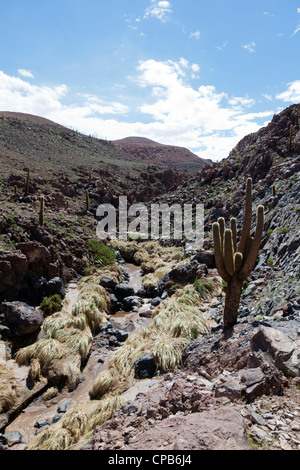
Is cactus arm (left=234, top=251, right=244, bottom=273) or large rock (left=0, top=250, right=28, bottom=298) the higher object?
cactus arm (left=234, top=251, right=244, bottom=273)

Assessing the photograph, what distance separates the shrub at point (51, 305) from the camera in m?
10.0

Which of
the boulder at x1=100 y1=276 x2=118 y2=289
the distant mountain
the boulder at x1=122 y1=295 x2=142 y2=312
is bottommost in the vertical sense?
the boulder at x1=122 y1=295 x2=142 y2=312

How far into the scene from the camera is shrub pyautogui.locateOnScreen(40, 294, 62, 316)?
1002 centimetres

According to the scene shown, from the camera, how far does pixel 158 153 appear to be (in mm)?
92125

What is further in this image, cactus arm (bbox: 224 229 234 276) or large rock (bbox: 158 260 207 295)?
large rock (bbox: 158 260 207 295)

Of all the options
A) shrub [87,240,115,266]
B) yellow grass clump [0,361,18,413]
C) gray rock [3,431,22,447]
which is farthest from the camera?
shrub [87,240,115,266]

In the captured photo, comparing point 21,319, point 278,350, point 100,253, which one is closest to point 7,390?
point 21,319

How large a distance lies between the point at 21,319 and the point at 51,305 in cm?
149

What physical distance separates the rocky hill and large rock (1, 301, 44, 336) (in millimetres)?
42

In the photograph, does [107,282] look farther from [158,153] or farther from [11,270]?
[158,153]

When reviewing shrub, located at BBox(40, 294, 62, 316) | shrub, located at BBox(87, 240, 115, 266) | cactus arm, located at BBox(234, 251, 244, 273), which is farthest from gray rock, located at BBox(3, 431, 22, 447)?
shrub, located at BBox(87, 240, 115, 266)

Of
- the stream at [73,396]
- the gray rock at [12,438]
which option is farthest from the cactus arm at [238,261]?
the gray rock at [12,438]

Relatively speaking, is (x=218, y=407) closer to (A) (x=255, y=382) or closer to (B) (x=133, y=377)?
(A) (x=255, y=382)

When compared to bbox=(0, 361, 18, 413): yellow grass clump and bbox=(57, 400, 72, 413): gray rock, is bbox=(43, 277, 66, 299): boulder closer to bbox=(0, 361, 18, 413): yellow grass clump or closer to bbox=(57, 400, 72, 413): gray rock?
bbox=(0, 361, 18, 413): yellow grass clump
